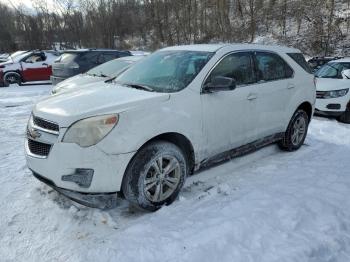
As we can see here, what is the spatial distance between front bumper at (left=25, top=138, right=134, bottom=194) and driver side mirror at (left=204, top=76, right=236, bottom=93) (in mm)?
1274

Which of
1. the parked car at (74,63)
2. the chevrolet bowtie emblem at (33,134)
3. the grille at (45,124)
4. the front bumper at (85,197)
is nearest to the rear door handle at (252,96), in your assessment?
the front bumper at (85,197)

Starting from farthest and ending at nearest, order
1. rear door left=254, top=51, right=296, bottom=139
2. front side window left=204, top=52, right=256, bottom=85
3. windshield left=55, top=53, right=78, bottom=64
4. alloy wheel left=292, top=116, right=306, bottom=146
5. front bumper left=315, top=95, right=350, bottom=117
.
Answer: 1. windshield left=55, top=53, right=78, bottom=64
2. front bumper left=315, top=95, right=350, bottom=117
3. alloy wheel left=292, top=116, right=306, bottom=146
4. rear door left=254, top=51, right=296, bottom=139
5. front side window left=204, top=52, right=256, bottom=85

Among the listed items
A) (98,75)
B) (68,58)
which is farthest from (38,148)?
(68,58)

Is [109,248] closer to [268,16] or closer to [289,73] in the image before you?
[289,73]

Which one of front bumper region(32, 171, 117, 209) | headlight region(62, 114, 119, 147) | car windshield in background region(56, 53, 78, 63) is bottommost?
front bumper region(32, 171, 117, 209)

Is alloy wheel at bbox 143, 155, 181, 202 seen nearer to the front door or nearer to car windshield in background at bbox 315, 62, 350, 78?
the front door

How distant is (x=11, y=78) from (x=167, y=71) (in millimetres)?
13288

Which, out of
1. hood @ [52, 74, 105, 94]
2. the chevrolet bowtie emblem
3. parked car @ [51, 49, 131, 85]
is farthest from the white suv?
parked car @ [51, 49, 131, 85]

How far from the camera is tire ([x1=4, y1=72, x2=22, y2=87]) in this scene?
15630 millimetres

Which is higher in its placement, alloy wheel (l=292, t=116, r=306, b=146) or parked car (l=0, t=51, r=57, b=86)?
parked car (l=0, t=51, r=57, b=86)

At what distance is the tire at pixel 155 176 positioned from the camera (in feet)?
11.8

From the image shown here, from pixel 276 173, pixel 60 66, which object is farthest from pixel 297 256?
pixel 60 66

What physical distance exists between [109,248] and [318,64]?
11.3 metres

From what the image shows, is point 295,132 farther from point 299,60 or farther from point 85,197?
point 85,197
